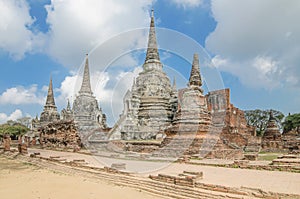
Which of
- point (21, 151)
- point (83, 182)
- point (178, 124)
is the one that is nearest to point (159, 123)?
point (178, 124)

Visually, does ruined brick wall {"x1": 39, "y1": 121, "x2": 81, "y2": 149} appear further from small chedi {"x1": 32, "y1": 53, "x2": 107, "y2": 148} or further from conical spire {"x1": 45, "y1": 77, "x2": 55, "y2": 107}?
conical spire {"x1": 45, "y1": 77, "x2": 55, "y2": 107}

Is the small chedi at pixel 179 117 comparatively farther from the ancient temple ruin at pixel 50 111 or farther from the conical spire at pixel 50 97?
the conical spire at pixel 50 97

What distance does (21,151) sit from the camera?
71.6ft

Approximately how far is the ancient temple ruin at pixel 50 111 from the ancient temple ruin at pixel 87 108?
4596 millimetres

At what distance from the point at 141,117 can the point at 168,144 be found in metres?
18.7

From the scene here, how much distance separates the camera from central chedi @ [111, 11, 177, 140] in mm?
34156

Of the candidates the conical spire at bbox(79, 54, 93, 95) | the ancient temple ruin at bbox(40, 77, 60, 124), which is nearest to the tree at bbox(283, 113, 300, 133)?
the conical spire at bbox(79, 54, 93, 95)

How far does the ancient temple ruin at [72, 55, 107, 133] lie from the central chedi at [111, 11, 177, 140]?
721cm

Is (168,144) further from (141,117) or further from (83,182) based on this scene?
(141,117)

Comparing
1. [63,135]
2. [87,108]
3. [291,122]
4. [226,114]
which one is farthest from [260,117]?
[63,135]

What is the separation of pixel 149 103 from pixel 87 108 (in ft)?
42.4

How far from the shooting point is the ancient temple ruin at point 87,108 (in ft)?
136

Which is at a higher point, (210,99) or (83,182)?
(210,99)

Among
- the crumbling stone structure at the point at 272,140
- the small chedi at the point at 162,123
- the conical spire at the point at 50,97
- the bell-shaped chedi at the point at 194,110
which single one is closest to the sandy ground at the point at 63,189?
the small chedi at the point at 162,123
